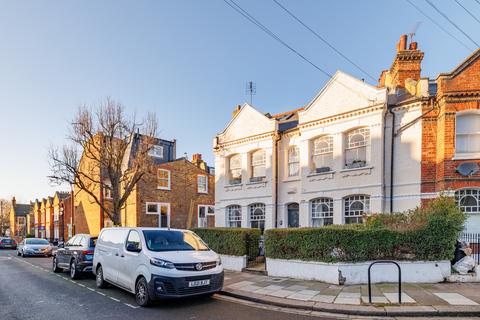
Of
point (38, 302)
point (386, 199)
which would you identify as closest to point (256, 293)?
point (38, 302)

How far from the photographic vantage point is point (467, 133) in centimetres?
1229

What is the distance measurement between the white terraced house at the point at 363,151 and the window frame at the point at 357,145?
46 mm

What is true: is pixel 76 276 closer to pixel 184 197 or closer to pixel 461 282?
pixel 461 282

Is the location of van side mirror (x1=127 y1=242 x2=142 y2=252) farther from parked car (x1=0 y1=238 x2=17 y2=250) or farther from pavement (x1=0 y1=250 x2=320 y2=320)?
parked car (x1=0 y1=238 x2=17 y2=250)

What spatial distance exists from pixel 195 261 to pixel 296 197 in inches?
391

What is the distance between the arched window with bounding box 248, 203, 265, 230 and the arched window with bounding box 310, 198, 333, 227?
10.8 ft

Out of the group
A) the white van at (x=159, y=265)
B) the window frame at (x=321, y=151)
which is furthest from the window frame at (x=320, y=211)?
the white van at (x=159, y=265)

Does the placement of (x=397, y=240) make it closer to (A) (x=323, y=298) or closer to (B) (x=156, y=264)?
(A) (x=323, y=298)

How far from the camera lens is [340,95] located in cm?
1507

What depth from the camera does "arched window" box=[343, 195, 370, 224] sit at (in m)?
14.0

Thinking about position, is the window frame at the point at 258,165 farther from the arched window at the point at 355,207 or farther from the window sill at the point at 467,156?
the window sill at the point at 467,156

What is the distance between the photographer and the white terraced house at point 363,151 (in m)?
12.1

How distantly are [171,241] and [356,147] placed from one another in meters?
9.97

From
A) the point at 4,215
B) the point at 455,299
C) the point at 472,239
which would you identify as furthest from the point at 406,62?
the point at 4,215
